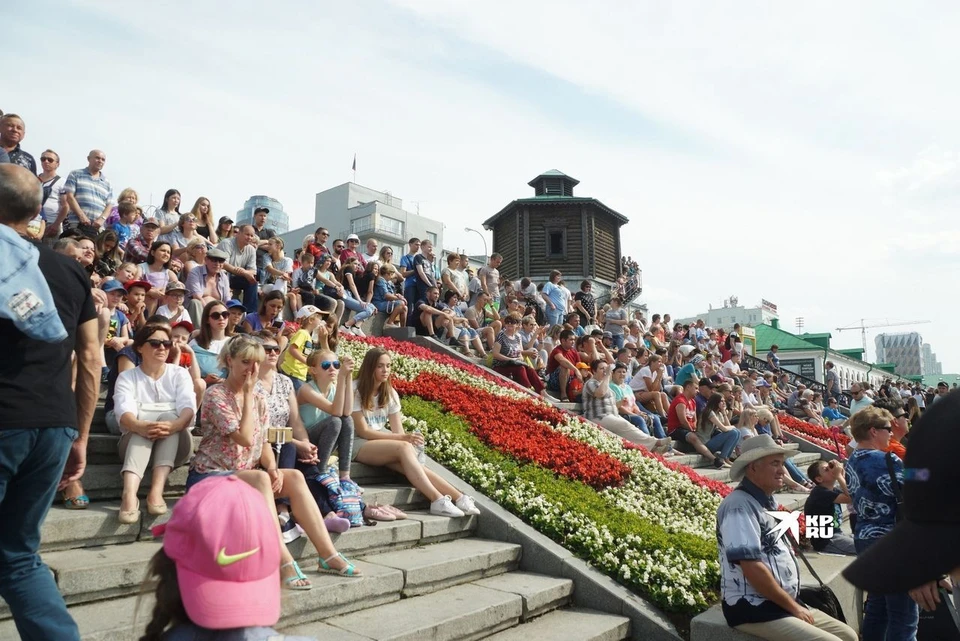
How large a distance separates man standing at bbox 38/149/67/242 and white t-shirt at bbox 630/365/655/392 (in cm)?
1061

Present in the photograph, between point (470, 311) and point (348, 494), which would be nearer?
point (348, 494)

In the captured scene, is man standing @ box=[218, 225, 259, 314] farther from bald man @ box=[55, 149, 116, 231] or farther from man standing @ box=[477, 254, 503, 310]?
man standing @ box=[477, 254, 503, 310]

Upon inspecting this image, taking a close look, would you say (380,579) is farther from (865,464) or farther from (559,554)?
(865,464)

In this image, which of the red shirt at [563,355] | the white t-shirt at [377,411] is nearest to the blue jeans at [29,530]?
the white t-shirt at [377,411]

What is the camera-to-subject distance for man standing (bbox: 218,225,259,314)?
11227 millimetres

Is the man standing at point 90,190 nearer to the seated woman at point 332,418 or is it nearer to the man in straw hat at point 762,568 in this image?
the seated woman at point 332,418

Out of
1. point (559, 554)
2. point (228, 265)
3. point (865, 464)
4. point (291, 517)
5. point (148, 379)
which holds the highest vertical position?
point (228, 265)

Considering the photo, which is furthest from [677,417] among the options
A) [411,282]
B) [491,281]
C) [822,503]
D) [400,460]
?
[400,460]

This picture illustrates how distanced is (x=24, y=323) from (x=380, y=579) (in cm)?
293

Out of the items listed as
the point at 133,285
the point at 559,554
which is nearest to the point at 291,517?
the point at 559,554

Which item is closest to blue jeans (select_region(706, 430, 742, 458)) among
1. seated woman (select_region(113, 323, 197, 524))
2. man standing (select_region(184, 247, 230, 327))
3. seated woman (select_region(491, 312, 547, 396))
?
seated woman (select_region(491, 312, 547, 396))

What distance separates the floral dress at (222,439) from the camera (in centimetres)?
517

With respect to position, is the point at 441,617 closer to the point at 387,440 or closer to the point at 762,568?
the point at 762,568

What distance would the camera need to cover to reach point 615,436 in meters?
11.0
